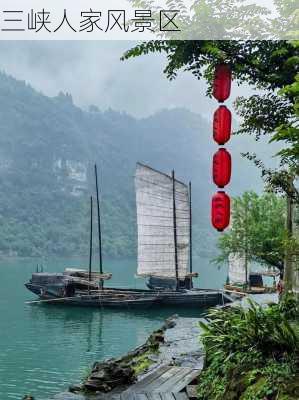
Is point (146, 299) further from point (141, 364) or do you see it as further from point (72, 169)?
point (72, 169)

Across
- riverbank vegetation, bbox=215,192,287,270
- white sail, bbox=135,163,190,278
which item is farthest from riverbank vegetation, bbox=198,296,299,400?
white sail, bbox=135,163,190,278

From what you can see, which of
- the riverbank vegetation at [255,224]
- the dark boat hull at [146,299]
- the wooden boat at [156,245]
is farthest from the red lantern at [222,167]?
the wooden boat at [156,245]

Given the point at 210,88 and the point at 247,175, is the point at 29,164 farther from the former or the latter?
the point at 210,88

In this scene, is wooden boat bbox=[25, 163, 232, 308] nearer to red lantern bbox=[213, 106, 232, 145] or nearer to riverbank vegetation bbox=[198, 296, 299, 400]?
red lantern bbox=[213, 106, 232, 145]

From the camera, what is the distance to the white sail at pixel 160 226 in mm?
37031

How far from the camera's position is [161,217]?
123ft

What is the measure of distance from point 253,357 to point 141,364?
5.18 metres

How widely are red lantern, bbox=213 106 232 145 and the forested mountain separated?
96.1 meters

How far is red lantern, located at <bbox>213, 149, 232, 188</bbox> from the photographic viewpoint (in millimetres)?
8625

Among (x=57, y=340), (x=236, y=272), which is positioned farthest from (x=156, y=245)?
(x=57, y=340)

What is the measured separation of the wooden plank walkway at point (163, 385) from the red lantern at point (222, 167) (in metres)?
3.33

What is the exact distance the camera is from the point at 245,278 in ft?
104

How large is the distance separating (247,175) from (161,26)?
626 feet

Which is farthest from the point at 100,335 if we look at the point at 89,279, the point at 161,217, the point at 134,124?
the point at 134,124
